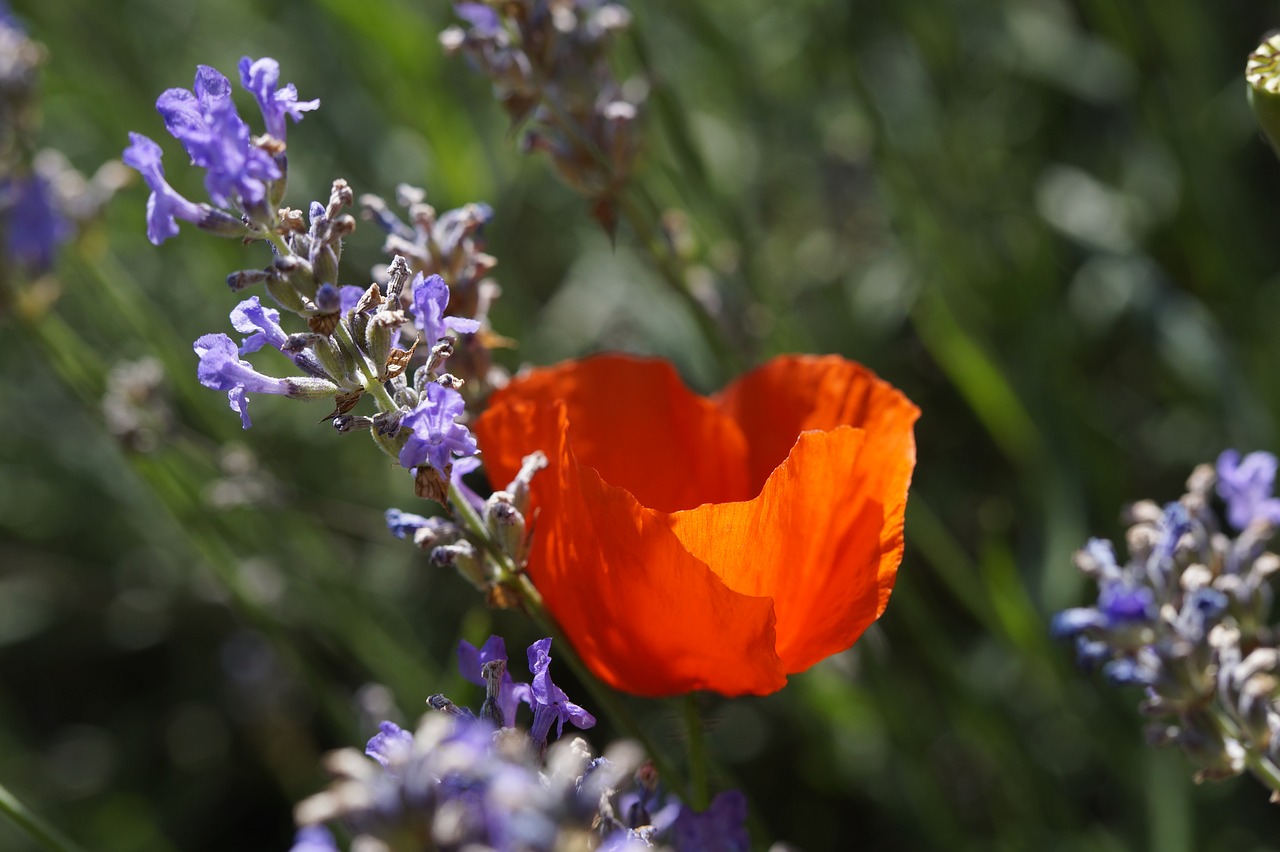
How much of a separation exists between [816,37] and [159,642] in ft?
5.88

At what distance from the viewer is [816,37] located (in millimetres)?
2303

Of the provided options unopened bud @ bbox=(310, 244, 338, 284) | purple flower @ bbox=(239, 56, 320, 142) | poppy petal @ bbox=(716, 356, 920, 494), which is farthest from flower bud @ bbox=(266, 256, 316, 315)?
poppy petal @ bbox=(716, 356, 920, 494)

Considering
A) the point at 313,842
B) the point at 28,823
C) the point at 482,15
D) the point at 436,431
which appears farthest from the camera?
the point at 482,15

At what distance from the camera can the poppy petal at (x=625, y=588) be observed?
89cm

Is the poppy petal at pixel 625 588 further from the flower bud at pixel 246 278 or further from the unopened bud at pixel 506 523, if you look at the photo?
the flower bud at pixel 246 278

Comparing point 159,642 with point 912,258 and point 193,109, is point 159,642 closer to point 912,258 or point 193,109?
point 912,258

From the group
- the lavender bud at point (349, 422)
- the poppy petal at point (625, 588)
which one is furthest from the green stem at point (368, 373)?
the poppy petal at point (625, 588)

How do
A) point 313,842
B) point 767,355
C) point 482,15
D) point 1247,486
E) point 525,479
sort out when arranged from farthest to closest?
1. point 767,355
2. point 482,15
3. point 1247,486
4. point 525,479
5. point 313,842

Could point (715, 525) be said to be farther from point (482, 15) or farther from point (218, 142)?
point (482, 15)

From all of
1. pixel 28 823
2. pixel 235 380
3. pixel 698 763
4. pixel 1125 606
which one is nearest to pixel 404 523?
pixel 235 380

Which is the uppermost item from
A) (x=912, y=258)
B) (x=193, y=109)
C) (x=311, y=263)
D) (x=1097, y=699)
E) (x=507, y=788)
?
(x=193, y=109)

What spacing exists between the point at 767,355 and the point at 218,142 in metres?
1.16

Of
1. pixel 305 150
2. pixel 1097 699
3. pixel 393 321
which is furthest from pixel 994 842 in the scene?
pixel 305 150

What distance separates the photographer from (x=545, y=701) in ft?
2.80
